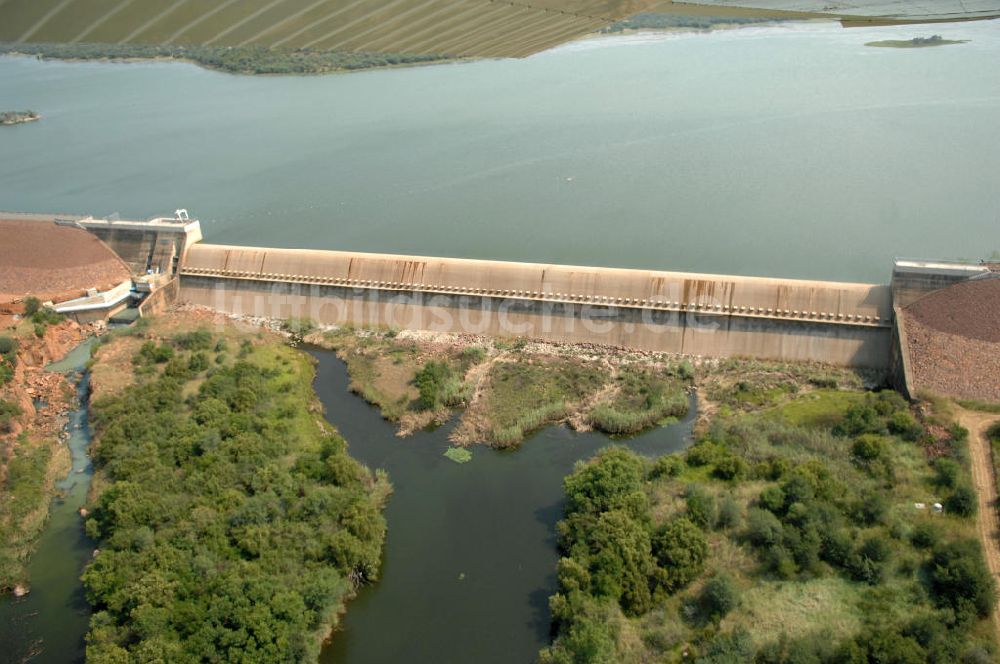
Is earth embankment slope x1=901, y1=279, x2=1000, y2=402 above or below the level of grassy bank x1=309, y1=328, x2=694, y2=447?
above

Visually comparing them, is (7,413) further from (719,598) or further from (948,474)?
(948,474)

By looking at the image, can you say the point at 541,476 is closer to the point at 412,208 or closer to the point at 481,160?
the point at 412,208

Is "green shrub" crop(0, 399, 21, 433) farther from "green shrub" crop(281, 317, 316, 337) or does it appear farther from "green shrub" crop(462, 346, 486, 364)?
"green shrub" crop(462, 346, 486, 364)

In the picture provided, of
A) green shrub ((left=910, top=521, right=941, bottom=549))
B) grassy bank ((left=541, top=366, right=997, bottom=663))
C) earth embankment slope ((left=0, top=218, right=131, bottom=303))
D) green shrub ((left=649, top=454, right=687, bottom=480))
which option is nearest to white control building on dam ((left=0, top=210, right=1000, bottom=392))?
earth embankment slope ((left=0, top=218, right=131, bottom=303))

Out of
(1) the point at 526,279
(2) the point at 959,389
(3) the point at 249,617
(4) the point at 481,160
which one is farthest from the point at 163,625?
(4) the point at 481,160

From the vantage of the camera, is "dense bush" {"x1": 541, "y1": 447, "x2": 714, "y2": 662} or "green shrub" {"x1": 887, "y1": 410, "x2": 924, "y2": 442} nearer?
"dense bush" {"x1": 541, "y1": 447, "x2": 714, "y2": 662}

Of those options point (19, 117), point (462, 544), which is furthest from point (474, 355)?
point (19, 117)

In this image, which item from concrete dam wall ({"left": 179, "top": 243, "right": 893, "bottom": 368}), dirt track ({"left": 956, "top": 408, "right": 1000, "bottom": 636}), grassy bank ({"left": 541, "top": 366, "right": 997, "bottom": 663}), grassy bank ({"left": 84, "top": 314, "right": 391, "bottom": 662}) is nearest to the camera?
grassy bank ({"left": 541, "top": 366, "right": 997, "bottom": 663})
